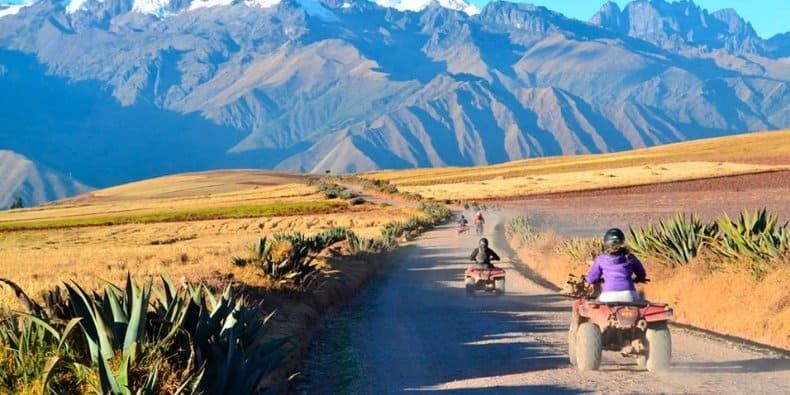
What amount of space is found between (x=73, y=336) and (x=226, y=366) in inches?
56.5

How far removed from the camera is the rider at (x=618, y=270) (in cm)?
1101

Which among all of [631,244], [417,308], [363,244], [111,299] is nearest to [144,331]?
[111,299]

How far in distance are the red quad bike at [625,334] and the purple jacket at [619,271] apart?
1.29 feet

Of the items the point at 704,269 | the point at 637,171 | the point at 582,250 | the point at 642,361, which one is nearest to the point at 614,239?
the point at 642,361

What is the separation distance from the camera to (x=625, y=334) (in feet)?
35.2

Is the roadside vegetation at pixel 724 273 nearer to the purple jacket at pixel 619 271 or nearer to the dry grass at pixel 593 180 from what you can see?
the purple jacket at pixel 619 271

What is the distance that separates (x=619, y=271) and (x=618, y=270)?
2 cm

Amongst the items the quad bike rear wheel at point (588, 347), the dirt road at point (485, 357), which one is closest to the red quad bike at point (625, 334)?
the quad bike rear wheel at point (588, 347)

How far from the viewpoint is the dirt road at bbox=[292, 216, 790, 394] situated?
976cm

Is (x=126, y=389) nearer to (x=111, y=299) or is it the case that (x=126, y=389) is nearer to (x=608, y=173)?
(x=111, y=299)

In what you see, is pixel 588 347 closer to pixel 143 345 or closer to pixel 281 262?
pixel 143 345

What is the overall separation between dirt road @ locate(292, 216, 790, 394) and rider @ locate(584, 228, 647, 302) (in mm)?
909

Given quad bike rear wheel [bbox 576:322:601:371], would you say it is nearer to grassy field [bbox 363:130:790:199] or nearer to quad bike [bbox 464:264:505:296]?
quad bike [bbox 464:264:505:296]

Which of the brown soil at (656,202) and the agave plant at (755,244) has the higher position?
the brown soil at (656,202)
